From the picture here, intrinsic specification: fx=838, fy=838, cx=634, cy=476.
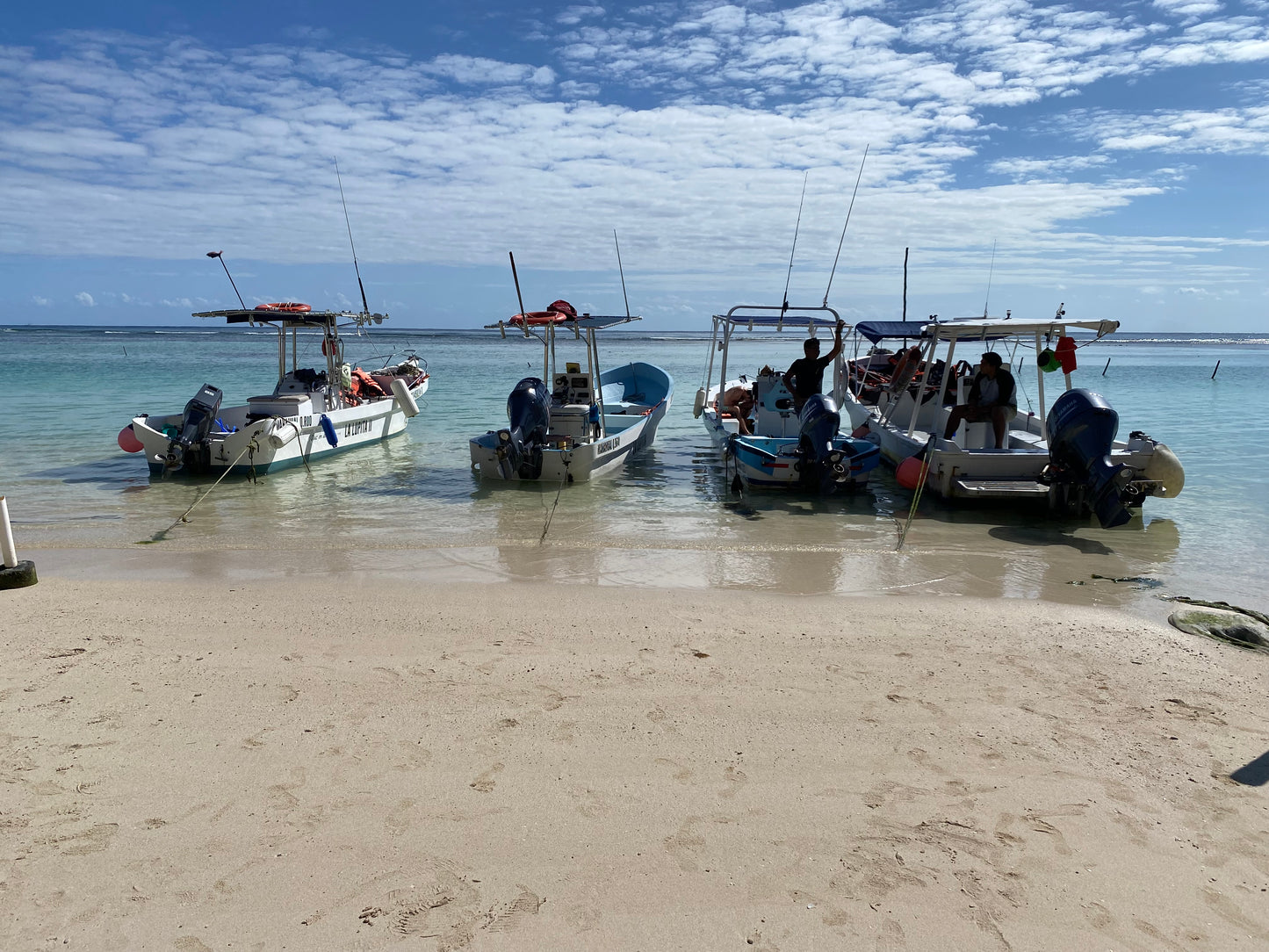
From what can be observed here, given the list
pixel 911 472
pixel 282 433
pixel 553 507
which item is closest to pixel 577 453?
pixel 553 507

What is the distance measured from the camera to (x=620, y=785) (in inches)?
148

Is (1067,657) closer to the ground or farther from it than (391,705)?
closer to the ground

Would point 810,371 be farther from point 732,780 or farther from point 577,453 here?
point 732,780

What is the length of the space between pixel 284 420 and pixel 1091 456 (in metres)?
11.5

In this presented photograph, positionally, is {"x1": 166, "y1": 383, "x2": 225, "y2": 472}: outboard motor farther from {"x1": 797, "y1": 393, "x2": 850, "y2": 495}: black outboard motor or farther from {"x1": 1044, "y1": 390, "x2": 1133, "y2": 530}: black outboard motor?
{"x1": 1044, "y1": 390, "x2": 1133, "y2": 530}: black outboard motor

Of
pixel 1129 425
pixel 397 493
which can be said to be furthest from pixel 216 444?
pixel 1129 425

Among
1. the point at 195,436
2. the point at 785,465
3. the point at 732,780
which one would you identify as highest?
the point at 732,780

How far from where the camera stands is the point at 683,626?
5.90 m

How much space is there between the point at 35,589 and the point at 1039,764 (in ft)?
23.1

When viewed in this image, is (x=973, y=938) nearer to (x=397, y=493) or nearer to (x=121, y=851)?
(x=121, y=851)

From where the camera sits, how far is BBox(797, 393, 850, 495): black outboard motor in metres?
11.1

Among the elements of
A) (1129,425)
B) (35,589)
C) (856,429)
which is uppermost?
Answer: (35,589)

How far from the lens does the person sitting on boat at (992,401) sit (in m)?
11.4

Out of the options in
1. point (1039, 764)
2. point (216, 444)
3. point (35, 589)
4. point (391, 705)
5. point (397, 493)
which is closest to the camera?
point (1039, 764)
